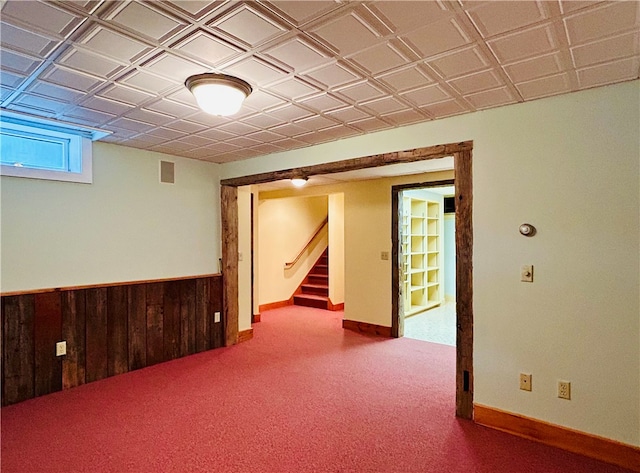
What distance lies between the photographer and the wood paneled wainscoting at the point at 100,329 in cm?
313

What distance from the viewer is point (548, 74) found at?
7.04ft

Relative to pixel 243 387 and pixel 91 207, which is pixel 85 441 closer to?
pixel 243 387

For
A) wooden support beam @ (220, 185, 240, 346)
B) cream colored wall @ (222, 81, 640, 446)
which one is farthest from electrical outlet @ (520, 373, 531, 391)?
wooden support beam @ (220, 185, 240, 346)

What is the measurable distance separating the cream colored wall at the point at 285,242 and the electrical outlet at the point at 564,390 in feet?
17.4

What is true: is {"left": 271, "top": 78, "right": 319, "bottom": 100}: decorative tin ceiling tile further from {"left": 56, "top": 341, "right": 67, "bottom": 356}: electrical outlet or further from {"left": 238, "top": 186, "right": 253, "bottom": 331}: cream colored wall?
{"left": 56, "top": 341, "right": 67, "bottom": 356}: electrical outlet

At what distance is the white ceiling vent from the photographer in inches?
163

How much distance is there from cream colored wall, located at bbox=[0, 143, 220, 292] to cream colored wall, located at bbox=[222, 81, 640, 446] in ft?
9.18

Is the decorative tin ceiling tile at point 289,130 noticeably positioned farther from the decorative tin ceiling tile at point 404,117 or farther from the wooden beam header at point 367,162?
the decorative tin ceiling tile at point 404,117

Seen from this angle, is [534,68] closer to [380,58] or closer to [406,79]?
[406,79]

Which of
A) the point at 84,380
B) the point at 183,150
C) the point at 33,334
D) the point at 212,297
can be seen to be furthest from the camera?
the point at 212,297

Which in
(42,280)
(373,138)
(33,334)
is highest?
(373,138)

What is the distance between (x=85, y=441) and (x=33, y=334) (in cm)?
127

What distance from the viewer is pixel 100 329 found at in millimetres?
3613

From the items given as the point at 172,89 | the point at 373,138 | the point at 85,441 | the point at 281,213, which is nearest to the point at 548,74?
the point at 373,138
